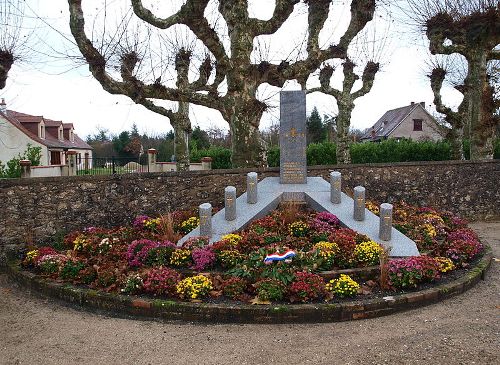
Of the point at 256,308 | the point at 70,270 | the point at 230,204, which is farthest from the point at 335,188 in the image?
the point at 70,270

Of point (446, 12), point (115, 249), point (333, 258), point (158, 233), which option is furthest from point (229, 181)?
point (446, 12)

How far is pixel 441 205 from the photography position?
12289 millimetres

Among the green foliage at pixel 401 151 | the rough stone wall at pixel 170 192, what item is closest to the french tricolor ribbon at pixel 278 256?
the rough stone wall at pixel 170 192

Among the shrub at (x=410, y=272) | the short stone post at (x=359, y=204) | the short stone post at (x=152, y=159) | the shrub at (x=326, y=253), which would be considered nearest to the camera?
the shrub at (x=410, y=272)

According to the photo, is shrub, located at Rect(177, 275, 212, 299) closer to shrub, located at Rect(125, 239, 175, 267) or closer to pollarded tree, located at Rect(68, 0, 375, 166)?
shrub, located at Rect(125, 239, 175, 267)

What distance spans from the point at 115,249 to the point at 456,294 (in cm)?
550

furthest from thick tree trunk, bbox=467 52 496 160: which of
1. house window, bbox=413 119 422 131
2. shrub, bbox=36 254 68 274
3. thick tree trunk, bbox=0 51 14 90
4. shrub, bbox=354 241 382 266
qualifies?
house window, bbox=413 119 422 131

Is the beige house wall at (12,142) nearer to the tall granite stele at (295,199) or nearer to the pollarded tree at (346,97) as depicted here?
the pollarded tree at (346,97)

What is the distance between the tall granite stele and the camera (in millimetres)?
7337

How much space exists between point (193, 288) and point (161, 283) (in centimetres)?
47

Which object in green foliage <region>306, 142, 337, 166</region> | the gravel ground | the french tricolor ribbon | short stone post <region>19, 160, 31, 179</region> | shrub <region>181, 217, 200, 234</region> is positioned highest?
green foliage <region>306, 142, 337, 166</region>

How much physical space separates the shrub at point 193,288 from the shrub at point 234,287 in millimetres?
219

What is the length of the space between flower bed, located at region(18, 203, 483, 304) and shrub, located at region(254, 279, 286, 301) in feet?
0.04

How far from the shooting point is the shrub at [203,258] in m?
6.30
